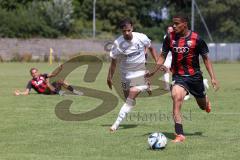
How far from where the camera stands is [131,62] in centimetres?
1258

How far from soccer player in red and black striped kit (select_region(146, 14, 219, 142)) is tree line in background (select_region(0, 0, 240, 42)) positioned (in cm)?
6184

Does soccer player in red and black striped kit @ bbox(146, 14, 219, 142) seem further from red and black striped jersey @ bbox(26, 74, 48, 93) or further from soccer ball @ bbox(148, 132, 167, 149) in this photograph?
red and black striped jersey @ bbox(26, 74, 48, 93)

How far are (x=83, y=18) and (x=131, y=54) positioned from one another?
81356mm

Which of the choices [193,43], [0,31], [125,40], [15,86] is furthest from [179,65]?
[0,31]

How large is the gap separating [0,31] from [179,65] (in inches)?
2507

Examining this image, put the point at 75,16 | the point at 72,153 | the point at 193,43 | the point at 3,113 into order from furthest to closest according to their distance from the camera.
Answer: the point at 75,16
the point at 3,113
the point at 193,43
the point at 72,153

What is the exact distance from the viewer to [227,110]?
621 inches

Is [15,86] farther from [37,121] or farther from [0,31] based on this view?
[0,31]

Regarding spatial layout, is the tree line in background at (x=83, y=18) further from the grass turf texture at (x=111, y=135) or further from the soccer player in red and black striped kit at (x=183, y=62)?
the soccer player in red and black striped kit at (x=183, y=62)

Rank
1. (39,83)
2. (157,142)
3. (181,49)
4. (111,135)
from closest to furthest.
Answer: (157,142) → (181,49) → (111,135) → (39,83)

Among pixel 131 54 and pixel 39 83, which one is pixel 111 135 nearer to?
pixel 131 54

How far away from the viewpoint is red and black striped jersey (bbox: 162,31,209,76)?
35.6 ft

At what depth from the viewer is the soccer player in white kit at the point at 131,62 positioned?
40.7ft

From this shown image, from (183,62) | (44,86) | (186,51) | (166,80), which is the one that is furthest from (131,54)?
(44,86)
